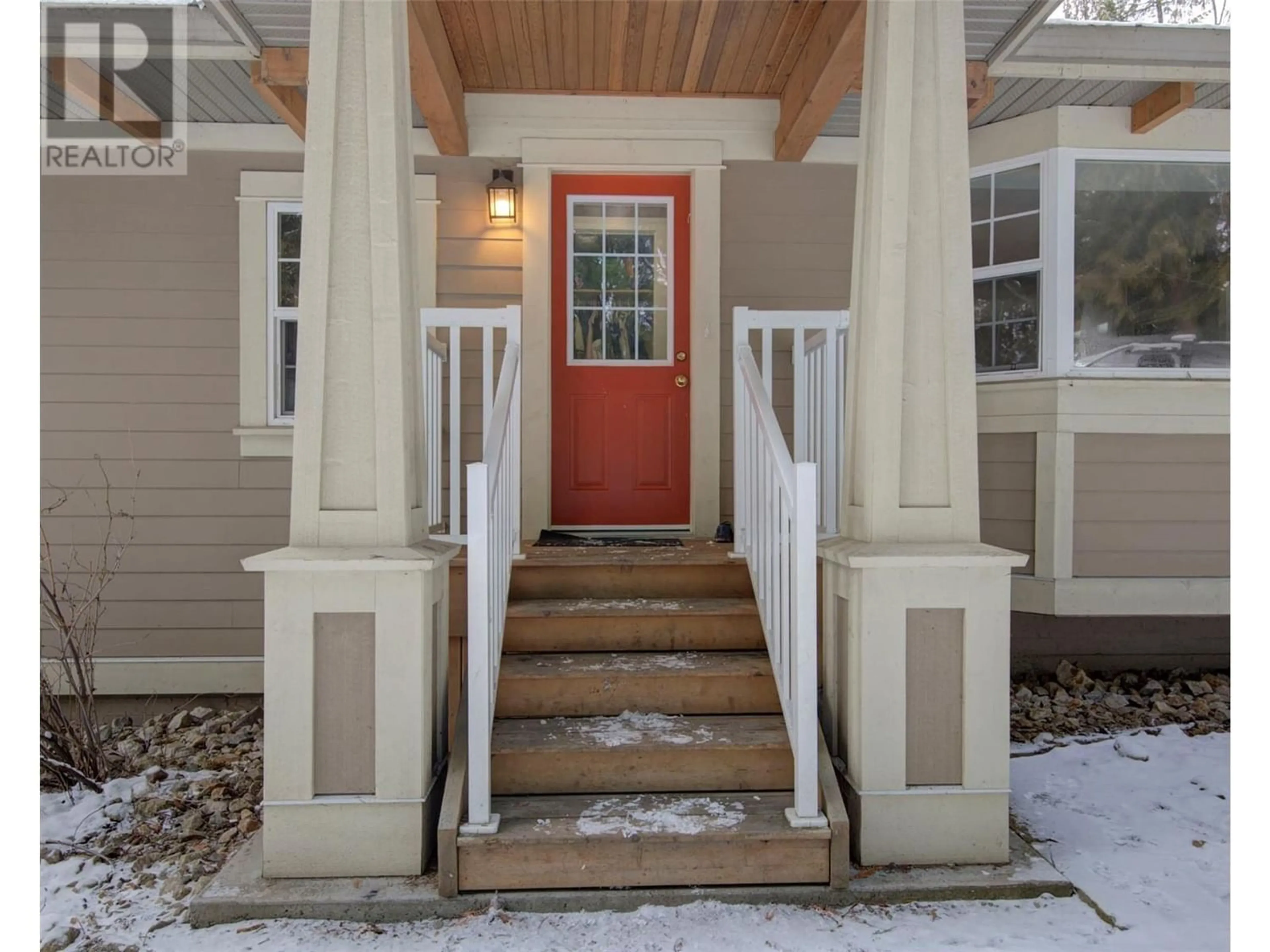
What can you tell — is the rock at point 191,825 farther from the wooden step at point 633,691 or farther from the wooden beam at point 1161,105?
the wooden beam at point 1161,105

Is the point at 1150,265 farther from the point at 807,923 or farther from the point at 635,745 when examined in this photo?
the point at 807,923

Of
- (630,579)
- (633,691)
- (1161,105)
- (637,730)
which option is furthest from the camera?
(1161,105)

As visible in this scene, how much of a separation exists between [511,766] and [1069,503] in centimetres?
327

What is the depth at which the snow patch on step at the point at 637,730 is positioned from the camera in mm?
2752

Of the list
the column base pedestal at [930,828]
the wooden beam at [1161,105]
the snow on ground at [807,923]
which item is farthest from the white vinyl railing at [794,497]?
the wooden beam at [1161,105]

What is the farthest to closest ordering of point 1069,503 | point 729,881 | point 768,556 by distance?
point 1069,503
point 768,556
point 729,881

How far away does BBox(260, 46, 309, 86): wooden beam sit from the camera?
3.63m

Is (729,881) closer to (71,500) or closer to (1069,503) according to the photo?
(1069,503)

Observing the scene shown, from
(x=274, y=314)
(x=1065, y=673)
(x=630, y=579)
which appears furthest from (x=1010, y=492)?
(x=274, y=314)

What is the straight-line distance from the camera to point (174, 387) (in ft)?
14.9

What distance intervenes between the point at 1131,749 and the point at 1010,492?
4.64 feet

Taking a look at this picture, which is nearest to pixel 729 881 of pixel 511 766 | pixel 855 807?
pixel 855 807

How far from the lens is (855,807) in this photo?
260cm

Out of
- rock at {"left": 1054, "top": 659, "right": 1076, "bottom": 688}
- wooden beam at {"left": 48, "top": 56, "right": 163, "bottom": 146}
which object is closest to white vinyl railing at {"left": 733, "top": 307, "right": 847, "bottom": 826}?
rock at {"left": 1054, "top": 659, "right": 1076, "bottom": 688}
